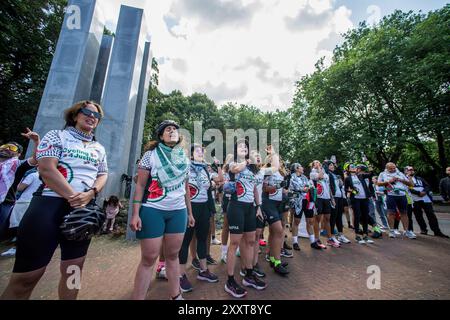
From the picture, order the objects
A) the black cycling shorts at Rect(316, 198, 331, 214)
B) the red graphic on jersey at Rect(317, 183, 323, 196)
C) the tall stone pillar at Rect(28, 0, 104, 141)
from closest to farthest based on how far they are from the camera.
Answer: the black cycling shorts at Rect(316, 198, 331, 214), the red graphic on jersey at Rect(317, 183, 323, 196), the tall stone pillar at Rect(28, 0, 104, 141)

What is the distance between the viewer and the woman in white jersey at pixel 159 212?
2.09 meters

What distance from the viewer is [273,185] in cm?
417

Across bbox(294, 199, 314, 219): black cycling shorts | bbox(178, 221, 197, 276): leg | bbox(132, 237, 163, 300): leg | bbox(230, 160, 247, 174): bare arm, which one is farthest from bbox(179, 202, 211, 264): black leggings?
bbox(294, 199, 314, 219): black cycling shorts

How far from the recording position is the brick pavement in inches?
121

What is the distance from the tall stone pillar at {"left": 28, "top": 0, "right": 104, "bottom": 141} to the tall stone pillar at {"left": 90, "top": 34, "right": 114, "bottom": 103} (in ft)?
8.07

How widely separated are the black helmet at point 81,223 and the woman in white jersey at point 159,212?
0.36 m

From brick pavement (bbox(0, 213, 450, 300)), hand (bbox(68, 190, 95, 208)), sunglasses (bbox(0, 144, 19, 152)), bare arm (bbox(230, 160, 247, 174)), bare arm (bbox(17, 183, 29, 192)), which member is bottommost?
brick pavement (bbox(0, 213, 450, 300))

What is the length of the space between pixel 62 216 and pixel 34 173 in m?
4.46

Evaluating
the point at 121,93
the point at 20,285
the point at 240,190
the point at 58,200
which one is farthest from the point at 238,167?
the point at 121,93

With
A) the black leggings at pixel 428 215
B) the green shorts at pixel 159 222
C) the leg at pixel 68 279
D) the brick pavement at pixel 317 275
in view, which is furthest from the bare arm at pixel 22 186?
the black leggings at pixel 428 215

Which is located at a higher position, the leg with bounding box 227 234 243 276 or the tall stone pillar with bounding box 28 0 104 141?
the tall stone pillar with bounding box 28 0 104 141

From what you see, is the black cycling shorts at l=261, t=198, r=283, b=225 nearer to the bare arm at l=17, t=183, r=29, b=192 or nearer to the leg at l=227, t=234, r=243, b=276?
the leg at l=227, t=234, r=243, b=276

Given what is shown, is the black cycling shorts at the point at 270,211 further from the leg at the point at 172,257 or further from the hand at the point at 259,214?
the leg at the point at 172,257
